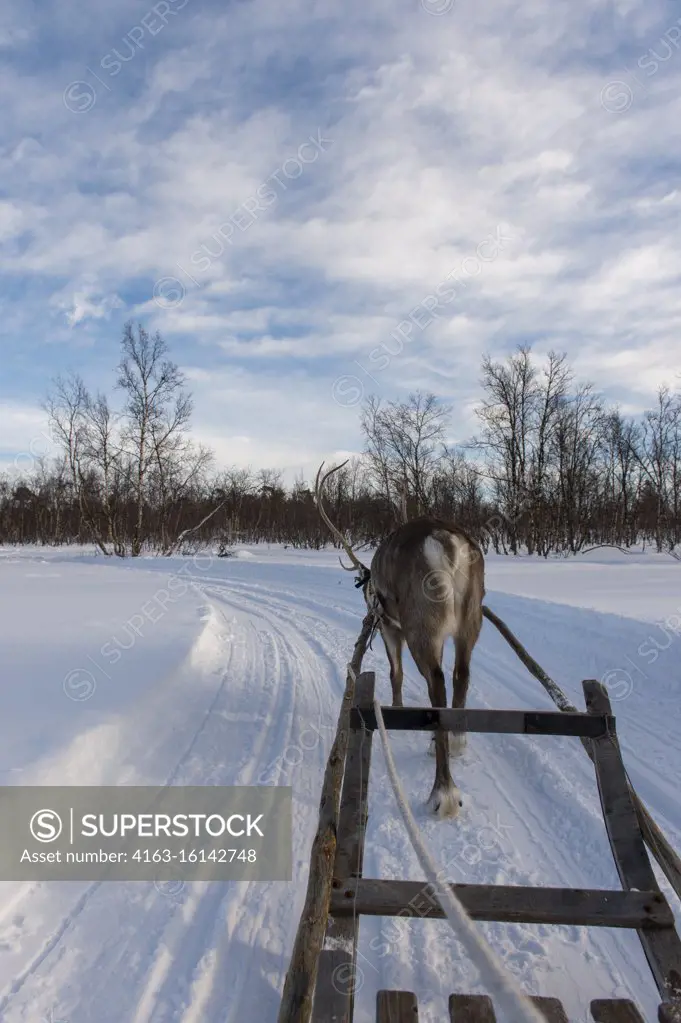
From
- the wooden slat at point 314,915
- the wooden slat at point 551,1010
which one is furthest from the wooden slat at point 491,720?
the wooden slat at point 551,1010

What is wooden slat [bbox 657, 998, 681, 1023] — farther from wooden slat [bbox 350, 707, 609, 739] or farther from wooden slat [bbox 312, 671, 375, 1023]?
wooden slat [bbox 350, 707, 609, 739]

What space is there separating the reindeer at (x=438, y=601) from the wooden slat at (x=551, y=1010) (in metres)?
1.75

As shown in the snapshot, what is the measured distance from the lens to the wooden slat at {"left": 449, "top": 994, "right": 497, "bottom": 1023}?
62.3 inches

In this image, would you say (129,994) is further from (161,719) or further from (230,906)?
(161,719)

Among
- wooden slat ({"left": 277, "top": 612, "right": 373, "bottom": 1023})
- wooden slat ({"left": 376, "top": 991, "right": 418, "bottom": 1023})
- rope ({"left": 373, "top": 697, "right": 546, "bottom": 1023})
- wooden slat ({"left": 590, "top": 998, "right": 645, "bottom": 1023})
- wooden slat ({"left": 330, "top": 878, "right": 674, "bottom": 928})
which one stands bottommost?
wooden slat ({"left": 376, "top": 991, "right": 418, "bottom": 1023})

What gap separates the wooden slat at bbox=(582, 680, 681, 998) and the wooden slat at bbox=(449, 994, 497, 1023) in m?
0.46

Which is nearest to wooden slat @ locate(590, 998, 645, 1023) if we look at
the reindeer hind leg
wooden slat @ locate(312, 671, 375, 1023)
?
wooden slat @ locate(312, 671, 375, 1023)

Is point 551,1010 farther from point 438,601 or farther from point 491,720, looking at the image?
point 438,601

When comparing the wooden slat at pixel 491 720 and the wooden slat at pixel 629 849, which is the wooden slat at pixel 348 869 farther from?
the wooden slat at pixel 629 849

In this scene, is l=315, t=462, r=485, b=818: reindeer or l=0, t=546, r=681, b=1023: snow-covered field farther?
l=315, t=462, r=485, b=818: reindeer

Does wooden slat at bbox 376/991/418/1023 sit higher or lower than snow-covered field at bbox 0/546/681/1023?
higher

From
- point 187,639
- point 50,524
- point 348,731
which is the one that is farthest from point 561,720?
point 50,524

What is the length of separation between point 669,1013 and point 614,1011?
183mm

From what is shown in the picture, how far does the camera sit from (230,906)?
276 centimetres
